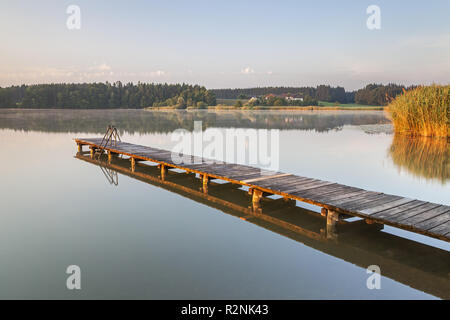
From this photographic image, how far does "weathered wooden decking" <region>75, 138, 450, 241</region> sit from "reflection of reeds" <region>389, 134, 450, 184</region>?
5315 millimetres

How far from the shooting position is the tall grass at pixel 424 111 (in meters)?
18.7

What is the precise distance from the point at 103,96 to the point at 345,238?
414 ft

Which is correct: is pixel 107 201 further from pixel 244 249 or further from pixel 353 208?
pixel 353 208

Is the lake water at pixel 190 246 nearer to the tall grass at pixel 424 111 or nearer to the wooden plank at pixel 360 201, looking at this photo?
the wooden plank at pixel 360 201

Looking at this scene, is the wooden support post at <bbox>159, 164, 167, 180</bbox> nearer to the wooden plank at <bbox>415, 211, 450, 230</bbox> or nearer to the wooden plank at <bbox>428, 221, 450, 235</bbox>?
the wooden plank at <bbox>415, 211, 450, 230</bbox>

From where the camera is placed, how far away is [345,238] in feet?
21.0

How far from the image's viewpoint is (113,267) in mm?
5098

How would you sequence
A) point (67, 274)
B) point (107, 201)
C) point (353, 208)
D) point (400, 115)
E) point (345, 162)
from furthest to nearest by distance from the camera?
point (400, 115) < point (345, 162) < point (107, 201) < point (353, 208) < point (67, 274)

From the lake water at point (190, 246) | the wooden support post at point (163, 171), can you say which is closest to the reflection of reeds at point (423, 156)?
the lake water at point (190, 246)

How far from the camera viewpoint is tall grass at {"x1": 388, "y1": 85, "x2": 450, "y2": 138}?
18670mm

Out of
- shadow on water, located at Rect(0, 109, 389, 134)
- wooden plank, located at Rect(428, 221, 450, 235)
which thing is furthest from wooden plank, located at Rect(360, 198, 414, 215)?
shadow on water, located at Rect(0, 109, 389, 134)

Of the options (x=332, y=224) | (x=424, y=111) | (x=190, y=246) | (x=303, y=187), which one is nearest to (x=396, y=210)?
(x=332, y=224)
